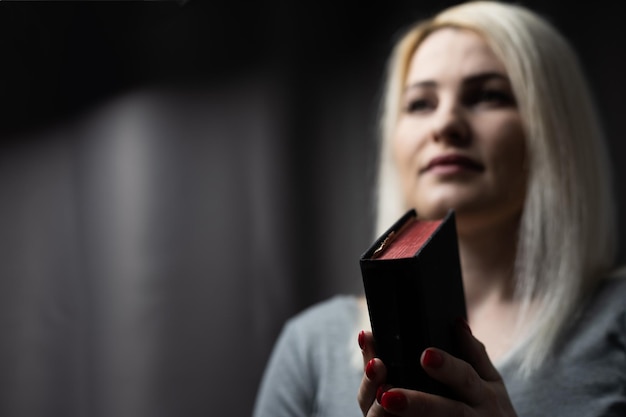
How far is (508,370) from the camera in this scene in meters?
0.80

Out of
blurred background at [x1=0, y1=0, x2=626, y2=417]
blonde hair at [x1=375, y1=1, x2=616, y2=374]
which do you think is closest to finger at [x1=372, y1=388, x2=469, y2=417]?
blurred background at [x1=0, y1=0, x2=626, y2=417]

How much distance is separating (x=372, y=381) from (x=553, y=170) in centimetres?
55

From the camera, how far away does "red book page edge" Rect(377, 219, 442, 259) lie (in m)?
0.49

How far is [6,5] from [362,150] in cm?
96

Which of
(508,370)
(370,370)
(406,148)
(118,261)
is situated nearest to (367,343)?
(370,370)

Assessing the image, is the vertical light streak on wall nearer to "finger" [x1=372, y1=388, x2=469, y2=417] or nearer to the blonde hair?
"finger" [x1=372, y1=388, x2=469, y2=417]

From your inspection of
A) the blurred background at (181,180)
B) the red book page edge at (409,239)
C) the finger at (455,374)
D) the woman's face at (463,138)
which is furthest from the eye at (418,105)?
the finger at (455,374)

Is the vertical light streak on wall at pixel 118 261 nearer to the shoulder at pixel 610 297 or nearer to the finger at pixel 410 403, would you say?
the finger at pixel 410 403

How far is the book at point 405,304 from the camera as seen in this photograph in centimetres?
47

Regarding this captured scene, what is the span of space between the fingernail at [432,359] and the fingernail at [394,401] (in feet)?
0.11

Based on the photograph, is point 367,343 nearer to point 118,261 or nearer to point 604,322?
point 118,261

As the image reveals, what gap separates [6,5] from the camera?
49 cm

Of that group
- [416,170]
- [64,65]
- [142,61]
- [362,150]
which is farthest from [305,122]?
[64,65]

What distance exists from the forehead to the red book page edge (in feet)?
1.30
